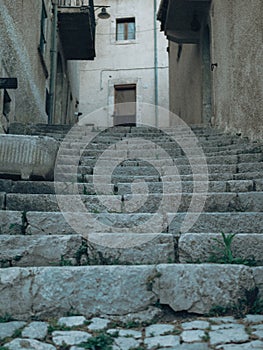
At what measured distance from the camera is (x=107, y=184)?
15.9ft

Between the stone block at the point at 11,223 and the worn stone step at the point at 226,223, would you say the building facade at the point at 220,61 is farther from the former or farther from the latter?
the stone block at the point at 11,223

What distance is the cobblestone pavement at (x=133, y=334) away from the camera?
2369mm

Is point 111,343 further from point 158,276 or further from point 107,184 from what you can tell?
point 107,184

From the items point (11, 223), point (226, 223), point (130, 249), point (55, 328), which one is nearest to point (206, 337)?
point (55, 328)

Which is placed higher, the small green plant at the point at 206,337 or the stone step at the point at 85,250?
the stone step at the point at 85,250

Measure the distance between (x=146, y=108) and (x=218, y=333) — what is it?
1719 cm

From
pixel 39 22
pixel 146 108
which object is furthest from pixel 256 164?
pixel 146 108

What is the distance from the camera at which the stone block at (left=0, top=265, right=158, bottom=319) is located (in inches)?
109

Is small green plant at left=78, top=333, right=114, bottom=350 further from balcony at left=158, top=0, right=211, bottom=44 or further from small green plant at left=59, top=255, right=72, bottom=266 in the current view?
balcony at left=158, top=0, right=211, bottom=44

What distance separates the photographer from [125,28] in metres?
20.5

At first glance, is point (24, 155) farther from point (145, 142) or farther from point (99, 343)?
point (145, 142)

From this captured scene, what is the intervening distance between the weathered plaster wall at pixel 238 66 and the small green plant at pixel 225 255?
3.59 m

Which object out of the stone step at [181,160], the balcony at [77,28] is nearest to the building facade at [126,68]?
the balcony at [77,28]

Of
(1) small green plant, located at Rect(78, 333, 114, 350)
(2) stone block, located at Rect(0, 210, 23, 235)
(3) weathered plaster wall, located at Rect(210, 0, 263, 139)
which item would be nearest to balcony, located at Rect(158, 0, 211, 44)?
(3) weathered plaster wall, located at Rect(210, 0, 263, 139)
